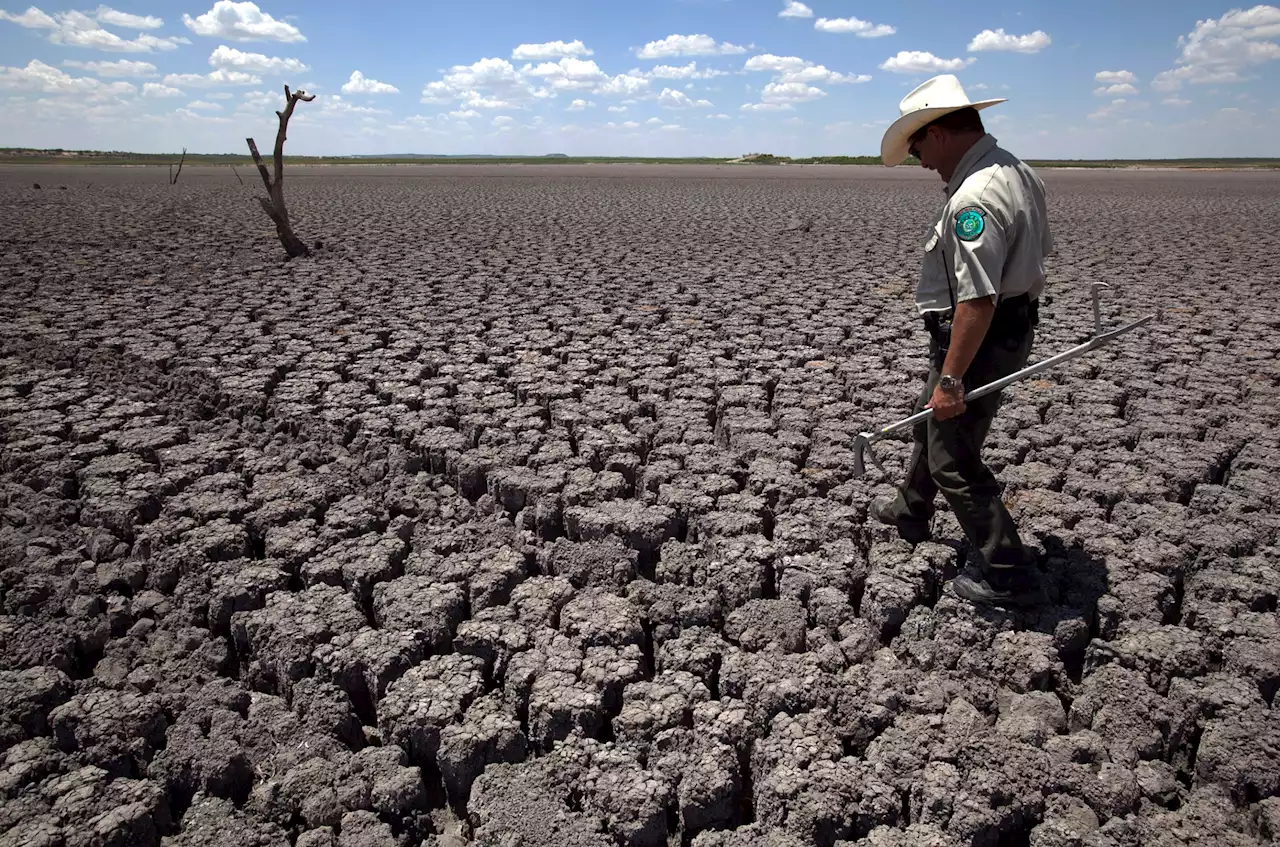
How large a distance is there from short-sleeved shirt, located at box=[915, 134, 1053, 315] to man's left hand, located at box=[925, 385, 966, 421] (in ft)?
0.89

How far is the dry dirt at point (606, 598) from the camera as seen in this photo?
2.04 metres

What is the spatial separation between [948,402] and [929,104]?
87 centimetres

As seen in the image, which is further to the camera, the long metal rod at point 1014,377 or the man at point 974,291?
the long metal rod at point 1014,377

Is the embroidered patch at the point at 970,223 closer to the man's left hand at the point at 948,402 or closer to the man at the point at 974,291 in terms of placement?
the man at the point at 974,291

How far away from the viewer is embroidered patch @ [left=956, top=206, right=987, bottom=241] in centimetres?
228

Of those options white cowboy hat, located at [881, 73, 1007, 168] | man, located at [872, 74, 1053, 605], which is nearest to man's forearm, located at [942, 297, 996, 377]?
man, located at [872, 74, 1053, 605]

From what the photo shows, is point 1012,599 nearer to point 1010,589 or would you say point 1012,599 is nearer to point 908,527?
point 1010,589

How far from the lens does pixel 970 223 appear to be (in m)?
2.29

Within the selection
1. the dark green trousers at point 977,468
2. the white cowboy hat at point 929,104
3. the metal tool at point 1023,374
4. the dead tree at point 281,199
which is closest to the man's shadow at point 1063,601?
the dark green trousers at point 977,468

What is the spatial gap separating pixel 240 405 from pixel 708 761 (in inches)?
146

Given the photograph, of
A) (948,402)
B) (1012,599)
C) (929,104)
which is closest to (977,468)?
(948,402)

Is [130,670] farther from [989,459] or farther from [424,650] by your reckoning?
[989,459]

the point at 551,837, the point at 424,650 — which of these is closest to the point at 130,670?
the point at 424,650

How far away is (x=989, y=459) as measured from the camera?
3.87 meters
